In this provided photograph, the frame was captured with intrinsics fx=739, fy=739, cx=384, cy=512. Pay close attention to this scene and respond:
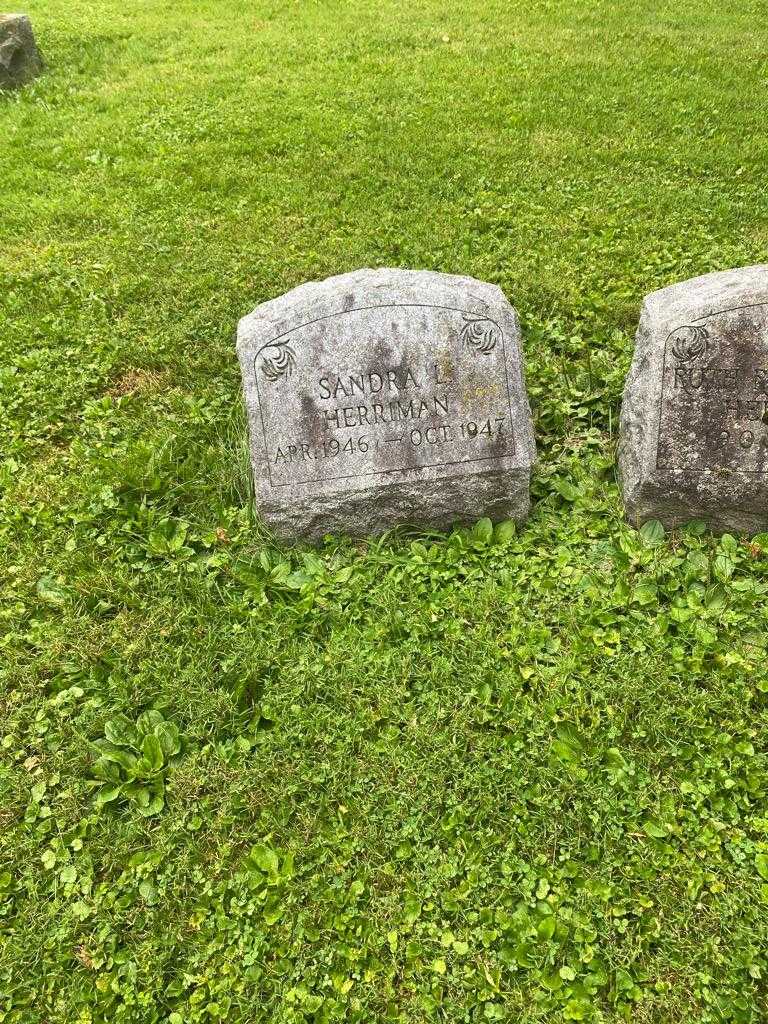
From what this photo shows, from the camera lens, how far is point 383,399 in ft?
12.5

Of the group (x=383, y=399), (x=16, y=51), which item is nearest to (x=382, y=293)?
(x=383, y=399)

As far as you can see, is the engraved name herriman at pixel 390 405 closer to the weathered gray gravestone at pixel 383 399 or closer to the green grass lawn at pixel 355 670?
the weathered gray gravestone at pixel 383 399

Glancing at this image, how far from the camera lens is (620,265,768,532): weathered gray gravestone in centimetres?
357

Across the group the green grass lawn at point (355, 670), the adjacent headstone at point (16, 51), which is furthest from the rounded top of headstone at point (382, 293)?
the adjacent headstone at point (16, 51)

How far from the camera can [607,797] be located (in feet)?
9.64

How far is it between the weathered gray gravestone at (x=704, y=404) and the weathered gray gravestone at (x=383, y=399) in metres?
0.63

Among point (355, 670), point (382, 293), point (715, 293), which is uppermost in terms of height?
point (382, 293)

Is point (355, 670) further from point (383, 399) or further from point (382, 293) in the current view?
point (382, 293)

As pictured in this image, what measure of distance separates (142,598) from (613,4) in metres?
10.5

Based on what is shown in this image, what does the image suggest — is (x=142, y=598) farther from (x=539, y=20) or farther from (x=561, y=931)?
(x=539, y=20)

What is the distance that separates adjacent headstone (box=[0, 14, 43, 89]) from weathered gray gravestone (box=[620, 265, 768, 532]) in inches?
329

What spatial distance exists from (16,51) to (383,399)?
7.91 meters

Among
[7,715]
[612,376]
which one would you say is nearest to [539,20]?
[612,376]

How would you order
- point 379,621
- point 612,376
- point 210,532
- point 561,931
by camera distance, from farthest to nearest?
1. point 612,376
2. point 210,532
3. point 379,621
4. point 561,931
